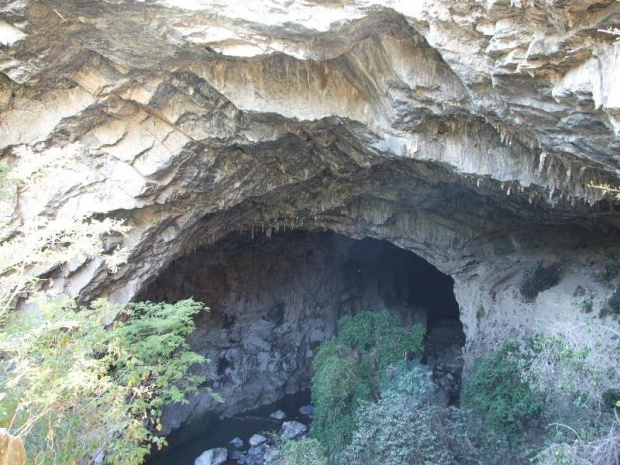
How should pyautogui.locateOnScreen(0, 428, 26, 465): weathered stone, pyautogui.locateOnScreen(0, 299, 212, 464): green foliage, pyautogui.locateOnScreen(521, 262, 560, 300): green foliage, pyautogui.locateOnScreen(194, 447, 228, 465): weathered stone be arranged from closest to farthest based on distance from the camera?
pyautogui.locateOnScreen(0, 428, 26, 465): weathered stone, pyautogui.locateOnScreen(0, 299, 212, 464): green foliage, pyautogui.locateOnScreen(521, 262, 560, 300): green foliage, pyautogui.locateOnScreen(194, 447, 228, 465): weathered stone

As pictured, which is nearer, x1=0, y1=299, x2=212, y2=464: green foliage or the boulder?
x1=0, y1=299, x2=212, y2=464: green foliage

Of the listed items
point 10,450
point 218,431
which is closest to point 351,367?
point 218,431

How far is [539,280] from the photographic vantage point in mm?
14344

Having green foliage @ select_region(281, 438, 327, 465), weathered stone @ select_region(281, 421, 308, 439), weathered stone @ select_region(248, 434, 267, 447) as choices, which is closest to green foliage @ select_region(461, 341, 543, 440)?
green foliage @ select_region(281, 438, 327, 465)

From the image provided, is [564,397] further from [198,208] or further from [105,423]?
[198,208]

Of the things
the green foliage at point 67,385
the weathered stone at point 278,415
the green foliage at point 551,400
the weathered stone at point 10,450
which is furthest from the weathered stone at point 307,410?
the weathered stone at point 10,450

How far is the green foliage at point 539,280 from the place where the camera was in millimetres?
14180

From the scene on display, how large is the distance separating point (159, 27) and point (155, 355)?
573 centimetres

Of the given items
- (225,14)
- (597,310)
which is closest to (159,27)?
(225,14)

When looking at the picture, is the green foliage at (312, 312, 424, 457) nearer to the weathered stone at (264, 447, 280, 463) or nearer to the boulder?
the weathered stone at (264, 447, 280, 463)

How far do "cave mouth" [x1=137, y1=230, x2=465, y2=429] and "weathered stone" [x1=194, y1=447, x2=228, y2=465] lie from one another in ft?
6.71

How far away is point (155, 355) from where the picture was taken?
29.5ft

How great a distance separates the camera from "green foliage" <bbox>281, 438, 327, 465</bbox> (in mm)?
11672

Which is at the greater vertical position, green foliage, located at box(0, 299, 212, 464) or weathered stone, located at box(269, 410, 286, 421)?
green foliage, located at box(0, 299, 212, 464)
